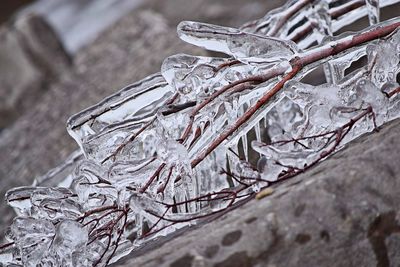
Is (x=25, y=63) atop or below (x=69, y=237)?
atop

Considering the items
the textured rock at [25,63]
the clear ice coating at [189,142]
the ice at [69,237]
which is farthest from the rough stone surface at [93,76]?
the ice at [69,237]

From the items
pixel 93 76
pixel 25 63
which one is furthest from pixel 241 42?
pixel 25 63

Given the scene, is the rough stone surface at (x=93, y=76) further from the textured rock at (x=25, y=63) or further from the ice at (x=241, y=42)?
the ice at (x=241, y=42)

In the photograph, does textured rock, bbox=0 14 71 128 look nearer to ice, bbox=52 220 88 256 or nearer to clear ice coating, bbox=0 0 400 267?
clear ice coating, bbox=0 0 400 267

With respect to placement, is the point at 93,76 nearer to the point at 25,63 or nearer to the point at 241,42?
the point at 25,63

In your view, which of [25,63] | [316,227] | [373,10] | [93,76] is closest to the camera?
[316,227]

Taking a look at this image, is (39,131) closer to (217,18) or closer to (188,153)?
(217,18)

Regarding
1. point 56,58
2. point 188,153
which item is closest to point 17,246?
point 188,153
